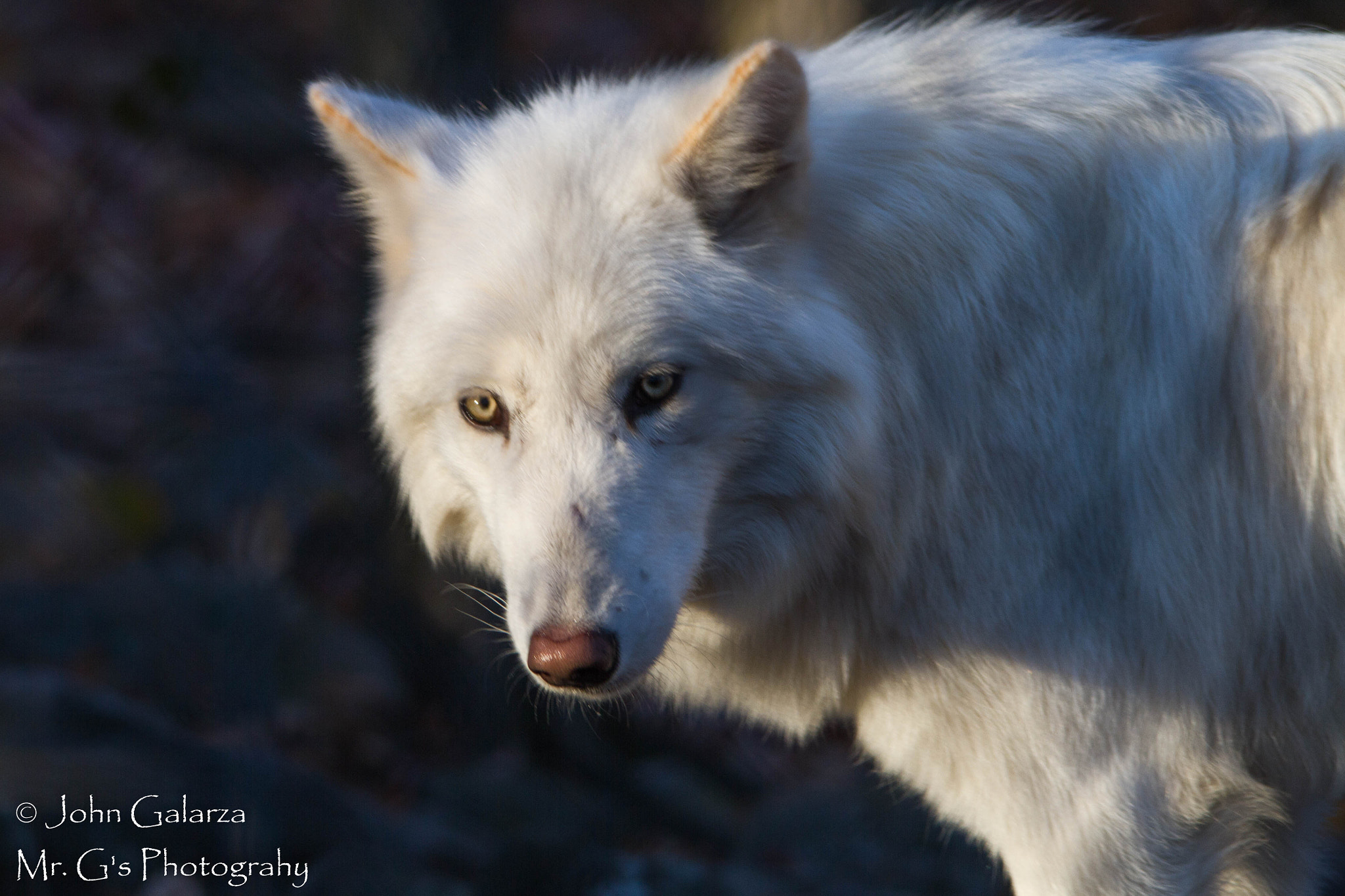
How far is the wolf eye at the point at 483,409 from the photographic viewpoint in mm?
2268

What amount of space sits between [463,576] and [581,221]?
2792mm

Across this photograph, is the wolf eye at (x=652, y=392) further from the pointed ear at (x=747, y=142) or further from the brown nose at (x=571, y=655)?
the brown nose at (x=571, y=655)

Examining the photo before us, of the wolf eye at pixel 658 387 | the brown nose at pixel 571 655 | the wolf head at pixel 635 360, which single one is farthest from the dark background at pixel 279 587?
the brown nose at pixel 571 655

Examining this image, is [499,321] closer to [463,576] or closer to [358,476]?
[463,576]

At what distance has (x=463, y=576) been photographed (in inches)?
187

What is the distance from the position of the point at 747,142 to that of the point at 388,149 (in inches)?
32.8

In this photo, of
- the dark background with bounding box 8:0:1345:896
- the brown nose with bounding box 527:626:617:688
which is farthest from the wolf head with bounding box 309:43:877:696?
→ the dark background with bounding box 8:0:1345:896

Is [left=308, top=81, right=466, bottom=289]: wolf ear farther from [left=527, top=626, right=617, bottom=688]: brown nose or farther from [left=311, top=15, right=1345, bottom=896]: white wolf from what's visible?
[left=527, top=626, right=617, bottom=688]: brown nose

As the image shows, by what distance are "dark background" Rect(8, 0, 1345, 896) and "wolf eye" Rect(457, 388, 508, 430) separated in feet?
3.08

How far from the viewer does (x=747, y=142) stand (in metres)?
2.13

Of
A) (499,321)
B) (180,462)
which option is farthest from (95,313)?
(499,321)

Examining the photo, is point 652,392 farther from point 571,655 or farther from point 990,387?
point 990,387

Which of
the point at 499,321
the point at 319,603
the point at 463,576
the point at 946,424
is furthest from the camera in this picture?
the point at 319,603

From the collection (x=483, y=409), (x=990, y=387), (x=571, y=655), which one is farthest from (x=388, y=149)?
(x=990, y=387)
